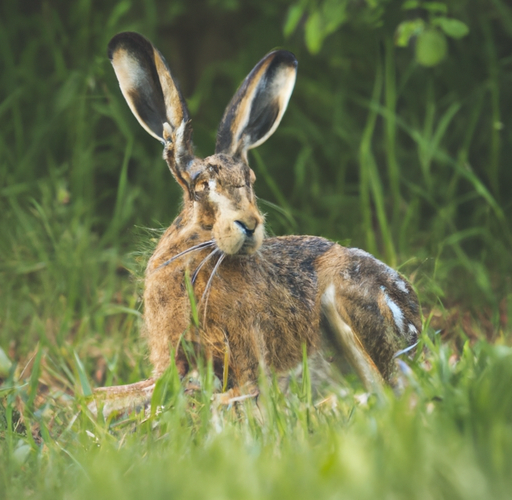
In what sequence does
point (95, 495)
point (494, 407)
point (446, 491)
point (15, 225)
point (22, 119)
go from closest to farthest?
point (446, 491)
point (95, 495)
point (494, 407)
point (15, 225)
point (22, 119)

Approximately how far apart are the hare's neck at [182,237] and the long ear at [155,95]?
15cm

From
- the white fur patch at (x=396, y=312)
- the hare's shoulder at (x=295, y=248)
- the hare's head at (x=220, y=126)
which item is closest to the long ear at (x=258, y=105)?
the hare's head at (x=220, y=126)

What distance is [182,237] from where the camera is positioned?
11.3ft

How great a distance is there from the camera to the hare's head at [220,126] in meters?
3.29

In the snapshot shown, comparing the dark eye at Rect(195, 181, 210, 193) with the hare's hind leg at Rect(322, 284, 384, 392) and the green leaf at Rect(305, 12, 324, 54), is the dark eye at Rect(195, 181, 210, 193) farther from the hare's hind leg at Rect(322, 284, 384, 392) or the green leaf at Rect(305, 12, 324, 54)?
the green leaf at Rect(305, 12, 324, 54)

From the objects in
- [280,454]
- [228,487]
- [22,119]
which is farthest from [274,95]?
[22,119]

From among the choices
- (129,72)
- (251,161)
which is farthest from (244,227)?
(251,161)

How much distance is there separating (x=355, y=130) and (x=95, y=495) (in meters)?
4.64

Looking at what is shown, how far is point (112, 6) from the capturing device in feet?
22.4

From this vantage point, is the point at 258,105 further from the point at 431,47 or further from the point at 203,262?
the point at 431,47

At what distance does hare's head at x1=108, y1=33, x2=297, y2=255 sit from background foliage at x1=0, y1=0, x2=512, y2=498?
0.38 meters

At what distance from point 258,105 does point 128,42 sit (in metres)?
0.63

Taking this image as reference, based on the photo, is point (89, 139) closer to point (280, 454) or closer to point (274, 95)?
point (274, 95)

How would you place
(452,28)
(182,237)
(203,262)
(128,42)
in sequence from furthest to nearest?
(452,28) → (128,42) → (182,237) → (203,262)
